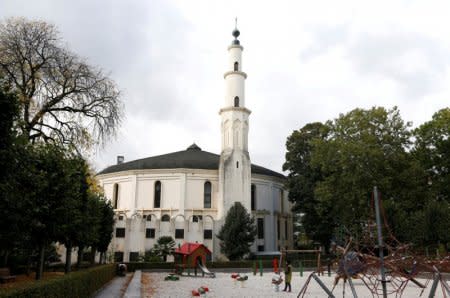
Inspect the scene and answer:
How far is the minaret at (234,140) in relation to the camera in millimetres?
53625

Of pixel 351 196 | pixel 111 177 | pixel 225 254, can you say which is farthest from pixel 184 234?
pixel 351 196

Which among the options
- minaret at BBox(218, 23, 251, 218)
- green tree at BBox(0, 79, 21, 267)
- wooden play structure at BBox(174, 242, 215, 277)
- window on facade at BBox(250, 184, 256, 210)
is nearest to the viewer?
green tree at BBox(0, 79, 21, 267)

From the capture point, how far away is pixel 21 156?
39.2 ft

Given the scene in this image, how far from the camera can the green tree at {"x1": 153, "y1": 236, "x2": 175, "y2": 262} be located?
4803 cm

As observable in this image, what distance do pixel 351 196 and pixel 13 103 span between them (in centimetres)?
3541

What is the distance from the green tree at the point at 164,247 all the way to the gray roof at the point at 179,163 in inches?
422

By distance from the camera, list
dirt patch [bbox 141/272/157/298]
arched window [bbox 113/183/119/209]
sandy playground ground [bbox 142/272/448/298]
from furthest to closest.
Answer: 1. arched window [bbox 113/183/119/209]
2. sandy playground ground [bbox 142/272/448/298]
3. dirt patch [bbox 141/272/157/298]

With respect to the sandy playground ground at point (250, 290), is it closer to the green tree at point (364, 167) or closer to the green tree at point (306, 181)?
the green tree at point (364, 167)

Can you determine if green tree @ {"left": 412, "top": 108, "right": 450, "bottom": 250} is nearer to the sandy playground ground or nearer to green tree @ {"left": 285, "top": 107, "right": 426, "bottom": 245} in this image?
green tree @ {"left": 285, "top": 107, "right": 426, "bottom": 245}

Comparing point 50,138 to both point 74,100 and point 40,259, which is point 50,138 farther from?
point 40,259

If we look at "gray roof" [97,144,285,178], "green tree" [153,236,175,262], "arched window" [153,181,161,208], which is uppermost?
"gray roof" [97,144,285,178]

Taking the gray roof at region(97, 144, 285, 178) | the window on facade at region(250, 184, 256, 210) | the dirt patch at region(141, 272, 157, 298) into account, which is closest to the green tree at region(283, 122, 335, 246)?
the window on facade at region(250, 184, 256, 210)

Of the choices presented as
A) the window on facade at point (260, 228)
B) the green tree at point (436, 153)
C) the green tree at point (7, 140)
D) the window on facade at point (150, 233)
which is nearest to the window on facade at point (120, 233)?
the window on facade at point (150, 233)

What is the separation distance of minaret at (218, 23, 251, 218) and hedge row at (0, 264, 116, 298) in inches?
1323
